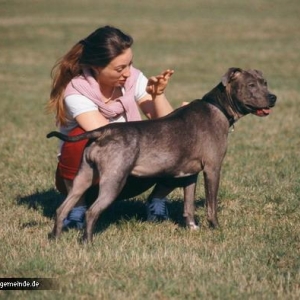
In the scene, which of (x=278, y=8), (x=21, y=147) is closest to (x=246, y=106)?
(x=21, y=147)

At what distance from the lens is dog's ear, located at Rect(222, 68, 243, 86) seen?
6.87 m

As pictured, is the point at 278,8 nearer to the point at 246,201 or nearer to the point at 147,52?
the point at 147,52

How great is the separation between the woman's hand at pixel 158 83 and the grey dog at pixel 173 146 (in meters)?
0.42

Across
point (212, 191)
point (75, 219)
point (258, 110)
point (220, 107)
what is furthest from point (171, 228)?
point (258, 110)

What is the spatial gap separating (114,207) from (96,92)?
1517mm

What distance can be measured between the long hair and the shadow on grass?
1101 millimetres

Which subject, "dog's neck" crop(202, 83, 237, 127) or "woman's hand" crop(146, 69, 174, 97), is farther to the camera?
"woman's hand" crop(146, 69, 174, 97)

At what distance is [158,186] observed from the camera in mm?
7660

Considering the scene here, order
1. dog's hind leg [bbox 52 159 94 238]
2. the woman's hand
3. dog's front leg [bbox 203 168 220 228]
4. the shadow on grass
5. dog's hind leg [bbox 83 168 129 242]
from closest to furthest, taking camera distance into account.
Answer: dog's hind leg [bbox 83 168 129 242]
dog's hind leg [bbox 52 159 94 238]
dog's front leg [bbox 203 168 220 228]
the woman's hand
the shadow on grass

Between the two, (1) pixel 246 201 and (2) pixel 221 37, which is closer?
→ (1) pixel 246 201

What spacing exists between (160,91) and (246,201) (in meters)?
1.79

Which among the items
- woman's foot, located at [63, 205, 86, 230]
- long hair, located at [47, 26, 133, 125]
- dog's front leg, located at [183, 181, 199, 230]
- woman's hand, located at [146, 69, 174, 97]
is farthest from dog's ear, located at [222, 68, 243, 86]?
woman's foot, located at [63, 205, 86, 230]

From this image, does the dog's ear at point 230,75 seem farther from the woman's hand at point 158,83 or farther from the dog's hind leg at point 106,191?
the dog's hind leg at point 106,191

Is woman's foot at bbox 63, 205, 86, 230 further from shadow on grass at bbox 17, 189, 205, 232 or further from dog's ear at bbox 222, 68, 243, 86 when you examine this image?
dog's ear at bbox 222, 68, 243, 86
